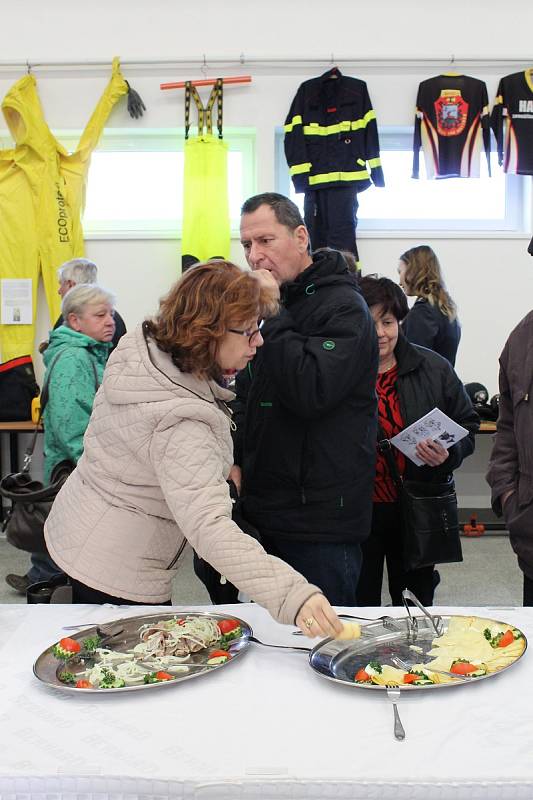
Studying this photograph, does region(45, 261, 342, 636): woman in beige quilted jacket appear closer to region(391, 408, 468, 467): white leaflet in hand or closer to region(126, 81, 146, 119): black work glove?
region(391, 408, 468, 467): white leaflet in hand

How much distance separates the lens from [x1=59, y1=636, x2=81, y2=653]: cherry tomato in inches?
56.1

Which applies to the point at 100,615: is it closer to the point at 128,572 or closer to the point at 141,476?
the point at 128,572

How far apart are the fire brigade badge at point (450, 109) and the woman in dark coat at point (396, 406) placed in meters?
2.82

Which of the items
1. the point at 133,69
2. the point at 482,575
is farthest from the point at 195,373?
the point at 133,69

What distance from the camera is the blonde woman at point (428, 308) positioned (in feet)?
12.5

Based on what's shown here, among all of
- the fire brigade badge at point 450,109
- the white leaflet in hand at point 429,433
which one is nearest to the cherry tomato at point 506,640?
the white leaflet in hand at point 429,433

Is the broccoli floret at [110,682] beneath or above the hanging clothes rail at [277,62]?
beneath

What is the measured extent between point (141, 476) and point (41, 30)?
14.4ft

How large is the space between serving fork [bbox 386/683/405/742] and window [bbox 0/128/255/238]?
4.41m

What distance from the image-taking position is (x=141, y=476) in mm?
1574

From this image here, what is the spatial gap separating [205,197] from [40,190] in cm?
102

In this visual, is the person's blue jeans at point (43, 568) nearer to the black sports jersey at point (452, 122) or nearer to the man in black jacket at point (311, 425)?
the man in black jacket at point (311, 425)

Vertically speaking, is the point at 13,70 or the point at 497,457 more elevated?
the point at 13,70

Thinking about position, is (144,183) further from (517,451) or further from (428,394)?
(517,451)
